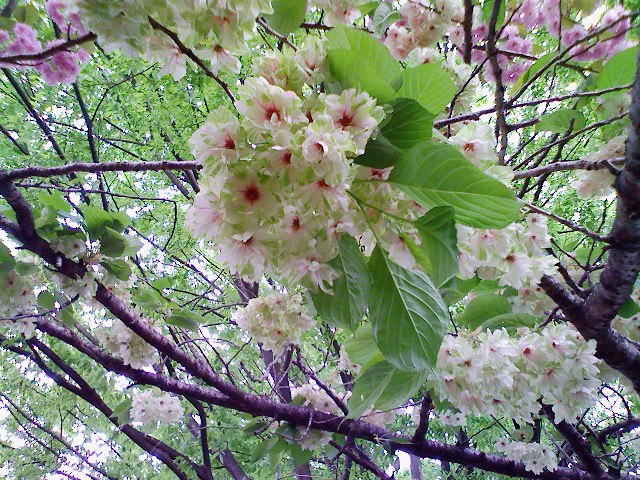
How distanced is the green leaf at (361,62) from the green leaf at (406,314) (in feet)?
0.89

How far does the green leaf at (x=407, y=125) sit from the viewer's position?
711 millimetres

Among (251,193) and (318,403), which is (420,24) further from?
(318,403)

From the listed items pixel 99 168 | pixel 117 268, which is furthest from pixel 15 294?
pixel 99 168

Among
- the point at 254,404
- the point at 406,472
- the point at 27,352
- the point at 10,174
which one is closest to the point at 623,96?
the point at 10,174

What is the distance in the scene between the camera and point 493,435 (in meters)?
5.43

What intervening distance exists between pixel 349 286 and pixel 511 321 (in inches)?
50.9

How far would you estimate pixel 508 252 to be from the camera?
1188mm

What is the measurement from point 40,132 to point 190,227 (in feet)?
12.3

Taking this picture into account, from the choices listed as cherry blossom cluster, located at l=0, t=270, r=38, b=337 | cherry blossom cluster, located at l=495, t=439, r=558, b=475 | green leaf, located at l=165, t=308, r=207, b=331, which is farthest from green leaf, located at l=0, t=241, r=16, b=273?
cherry blossom cluster, located at l=495, t=439, r=558, b=475

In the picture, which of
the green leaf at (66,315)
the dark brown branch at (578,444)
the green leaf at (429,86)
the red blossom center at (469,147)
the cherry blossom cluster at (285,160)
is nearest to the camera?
the cherry blossom cluster at (285,160)

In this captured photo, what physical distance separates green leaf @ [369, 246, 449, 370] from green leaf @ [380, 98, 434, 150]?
19 cm

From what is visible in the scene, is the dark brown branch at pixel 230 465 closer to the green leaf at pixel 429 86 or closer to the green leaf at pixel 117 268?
the green leaf at pixel 117 268

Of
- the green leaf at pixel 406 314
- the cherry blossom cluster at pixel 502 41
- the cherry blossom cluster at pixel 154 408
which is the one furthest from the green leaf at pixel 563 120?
the cherry blossom cluster at pixel 154 408

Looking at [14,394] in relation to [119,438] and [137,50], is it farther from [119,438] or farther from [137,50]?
[137,50]
